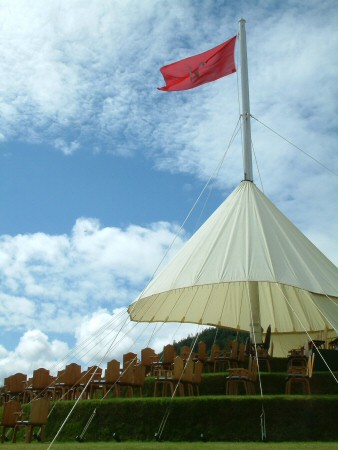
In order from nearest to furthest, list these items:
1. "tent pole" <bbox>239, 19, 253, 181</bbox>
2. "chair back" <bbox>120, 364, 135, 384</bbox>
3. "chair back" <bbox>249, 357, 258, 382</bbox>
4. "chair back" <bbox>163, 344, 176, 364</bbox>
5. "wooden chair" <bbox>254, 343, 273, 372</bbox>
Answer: "chair back" <bbox>249, 357, 258, 382</bbox> → "chair back" <bbox>120, 364, 135, 384</bbox> → "wooden chair" <bbox>254, 343, 273, 372</bbox> → "chair back" <bbox>163, 344, 176, 364</bbox> → "tent pole" <bbox>239, 19, 253, 181</bbox>

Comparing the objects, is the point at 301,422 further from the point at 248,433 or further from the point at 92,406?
the point at 92,406

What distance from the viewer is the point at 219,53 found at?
15.1m

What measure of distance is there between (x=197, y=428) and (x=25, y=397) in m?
7.04

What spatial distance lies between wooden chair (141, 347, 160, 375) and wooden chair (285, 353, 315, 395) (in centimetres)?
398

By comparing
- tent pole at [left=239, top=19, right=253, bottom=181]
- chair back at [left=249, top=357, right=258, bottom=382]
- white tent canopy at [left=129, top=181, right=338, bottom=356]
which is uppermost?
tent pole at [left=239, top=19, right=253, bottom=181]

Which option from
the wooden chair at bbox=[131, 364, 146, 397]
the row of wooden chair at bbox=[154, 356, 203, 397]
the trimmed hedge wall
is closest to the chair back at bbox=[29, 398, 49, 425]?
the trimmed hedge wall

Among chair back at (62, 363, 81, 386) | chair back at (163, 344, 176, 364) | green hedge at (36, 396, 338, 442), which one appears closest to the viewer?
green hedge at (36, 396, 338, 442)

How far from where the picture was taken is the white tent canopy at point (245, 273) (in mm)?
11789

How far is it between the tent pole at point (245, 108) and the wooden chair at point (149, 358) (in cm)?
519

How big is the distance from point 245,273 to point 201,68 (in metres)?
6.11

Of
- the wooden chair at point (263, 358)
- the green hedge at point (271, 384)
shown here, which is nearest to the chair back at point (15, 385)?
the green hedge at point (271, 384)

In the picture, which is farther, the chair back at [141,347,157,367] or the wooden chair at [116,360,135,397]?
the chair back at [141,347,157,367]

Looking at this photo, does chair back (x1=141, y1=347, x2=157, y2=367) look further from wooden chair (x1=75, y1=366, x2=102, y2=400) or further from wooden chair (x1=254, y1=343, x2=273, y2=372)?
wooden chair (x1=254, y1=343, x2=273, y2=372)

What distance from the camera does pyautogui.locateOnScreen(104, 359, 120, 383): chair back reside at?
11.9 metres
